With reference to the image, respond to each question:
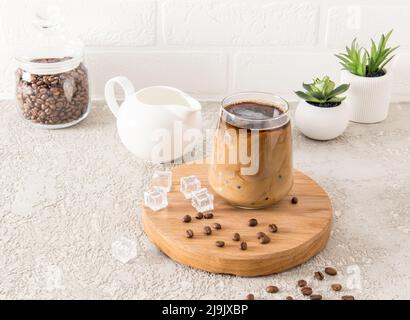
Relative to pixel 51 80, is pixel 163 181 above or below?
below

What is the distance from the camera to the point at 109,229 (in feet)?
3.96

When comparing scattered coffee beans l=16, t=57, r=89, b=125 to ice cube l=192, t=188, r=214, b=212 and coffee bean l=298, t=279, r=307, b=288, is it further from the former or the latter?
coffee bean l=298, t=279, r=307, b=288

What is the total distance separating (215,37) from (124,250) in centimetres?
68

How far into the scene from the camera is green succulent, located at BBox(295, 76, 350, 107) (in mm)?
1486

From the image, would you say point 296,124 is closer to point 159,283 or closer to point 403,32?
point 403,32

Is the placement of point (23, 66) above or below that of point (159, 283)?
above

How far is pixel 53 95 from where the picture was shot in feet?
Result: 4.87

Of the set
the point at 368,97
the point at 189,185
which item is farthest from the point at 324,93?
the point at 189,185

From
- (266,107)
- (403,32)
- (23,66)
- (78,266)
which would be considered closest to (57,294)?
(78,266)

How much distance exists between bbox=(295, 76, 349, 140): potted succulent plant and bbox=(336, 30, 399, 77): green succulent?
87 mm

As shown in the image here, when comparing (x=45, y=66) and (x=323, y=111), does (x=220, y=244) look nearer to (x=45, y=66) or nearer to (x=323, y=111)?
(x=323, y=111)

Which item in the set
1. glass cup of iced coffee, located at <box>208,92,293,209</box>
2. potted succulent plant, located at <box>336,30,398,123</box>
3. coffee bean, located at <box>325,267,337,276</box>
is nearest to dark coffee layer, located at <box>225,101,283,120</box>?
glass cup of iced coffee, located at <box>208,92,293,209</box>

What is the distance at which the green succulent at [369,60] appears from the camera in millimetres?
1545

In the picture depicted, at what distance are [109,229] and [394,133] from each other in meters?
0.73
